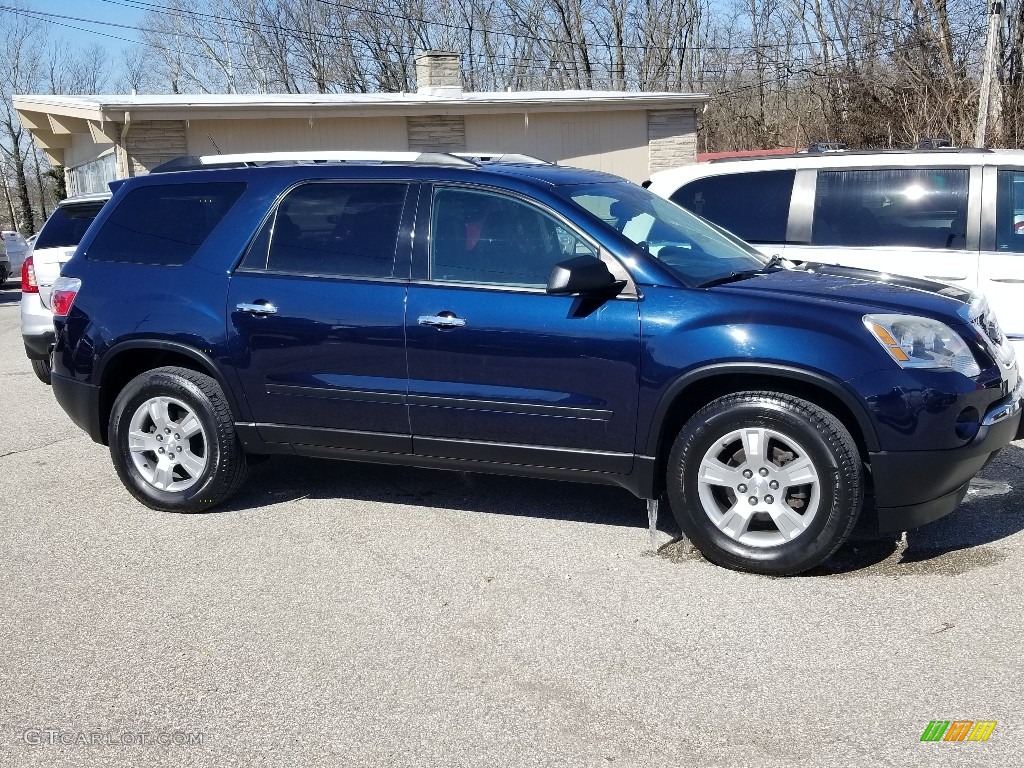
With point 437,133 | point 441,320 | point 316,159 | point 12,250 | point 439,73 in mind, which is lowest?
point 12,250

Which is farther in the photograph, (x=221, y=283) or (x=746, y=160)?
(x=746, y=160)

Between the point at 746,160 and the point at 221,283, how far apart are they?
3.76m

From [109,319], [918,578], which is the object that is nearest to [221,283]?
[109,319]

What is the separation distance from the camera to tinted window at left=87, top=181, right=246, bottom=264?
5766 millimetres

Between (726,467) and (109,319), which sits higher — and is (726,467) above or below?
below

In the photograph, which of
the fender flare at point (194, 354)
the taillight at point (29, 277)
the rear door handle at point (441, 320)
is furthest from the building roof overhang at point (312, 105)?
the rear door handle at point (441, 320)

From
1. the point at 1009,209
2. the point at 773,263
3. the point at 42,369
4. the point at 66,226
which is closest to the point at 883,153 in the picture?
the point at 1009,209

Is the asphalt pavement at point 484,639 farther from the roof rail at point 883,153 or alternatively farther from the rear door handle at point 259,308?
the roof rail at point 883,153

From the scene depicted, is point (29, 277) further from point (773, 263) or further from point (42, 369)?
point (773, 263)

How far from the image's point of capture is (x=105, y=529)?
5.67 metres

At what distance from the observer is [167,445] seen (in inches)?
230

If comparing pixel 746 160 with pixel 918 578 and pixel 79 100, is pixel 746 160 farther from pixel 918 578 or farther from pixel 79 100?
pixel 79 100

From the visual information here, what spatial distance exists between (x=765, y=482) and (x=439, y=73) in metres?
18.9

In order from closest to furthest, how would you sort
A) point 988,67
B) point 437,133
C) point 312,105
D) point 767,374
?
1. point 767,374
2. point 988,67
3. point 312,105
4. point 437,133
